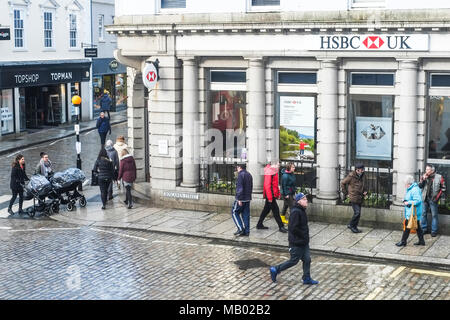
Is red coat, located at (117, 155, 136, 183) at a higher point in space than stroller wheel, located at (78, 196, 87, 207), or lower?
higher

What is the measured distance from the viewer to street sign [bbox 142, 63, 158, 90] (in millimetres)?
22172

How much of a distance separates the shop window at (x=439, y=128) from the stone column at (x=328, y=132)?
7.82 feet

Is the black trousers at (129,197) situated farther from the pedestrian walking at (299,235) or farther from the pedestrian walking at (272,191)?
the pedestrian walking at (299,235)

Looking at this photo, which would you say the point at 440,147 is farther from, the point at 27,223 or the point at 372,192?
the point at 27,223

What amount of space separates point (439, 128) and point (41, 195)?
1094 cm

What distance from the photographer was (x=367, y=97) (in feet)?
67.4

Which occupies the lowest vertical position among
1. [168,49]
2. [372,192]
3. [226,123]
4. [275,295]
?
[275,295]

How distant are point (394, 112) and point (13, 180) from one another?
10.6m

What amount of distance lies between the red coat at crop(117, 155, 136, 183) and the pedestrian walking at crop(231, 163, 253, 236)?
473 cm

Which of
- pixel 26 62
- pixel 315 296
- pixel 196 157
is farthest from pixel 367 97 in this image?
pixel 26 62

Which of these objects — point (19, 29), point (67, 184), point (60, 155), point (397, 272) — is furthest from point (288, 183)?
point (19, 29)

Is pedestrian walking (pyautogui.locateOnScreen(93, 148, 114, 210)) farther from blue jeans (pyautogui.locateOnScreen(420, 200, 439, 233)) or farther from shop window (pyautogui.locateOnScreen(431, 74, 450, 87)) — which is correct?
shop window (pyautogui.locateOnScreen(431, 74, 450, 87))

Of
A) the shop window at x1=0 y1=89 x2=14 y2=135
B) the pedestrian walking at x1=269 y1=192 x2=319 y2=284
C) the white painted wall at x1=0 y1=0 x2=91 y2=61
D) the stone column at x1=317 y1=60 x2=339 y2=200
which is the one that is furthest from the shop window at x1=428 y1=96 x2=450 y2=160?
the white painted wall at x1=0 y1=0 x2=91 y2=61
